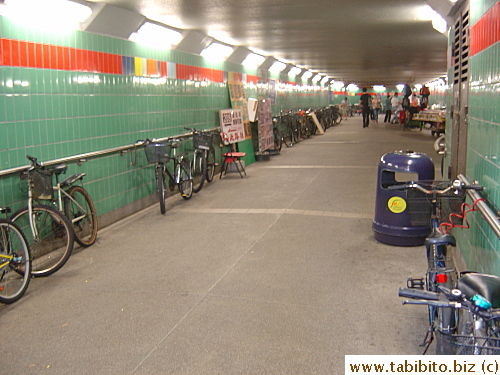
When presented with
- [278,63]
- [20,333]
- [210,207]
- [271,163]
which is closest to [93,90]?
[210,207]

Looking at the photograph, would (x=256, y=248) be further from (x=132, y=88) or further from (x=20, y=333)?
(x=132, y=88)

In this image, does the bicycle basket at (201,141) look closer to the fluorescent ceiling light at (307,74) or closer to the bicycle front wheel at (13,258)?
the bicycle front wheel at (13,258)

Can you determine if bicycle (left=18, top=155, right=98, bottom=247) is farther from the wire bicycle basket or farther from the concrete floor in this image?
the wire bicycle basket

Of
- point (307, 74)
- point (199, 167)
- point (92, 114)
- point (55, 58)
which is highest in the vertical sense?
point (307, 74)

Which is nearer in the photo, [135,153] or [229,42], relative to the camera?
[135,153]

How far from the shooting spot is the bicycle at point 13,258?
412 centimetres

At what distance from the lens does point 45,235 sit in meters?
5.06

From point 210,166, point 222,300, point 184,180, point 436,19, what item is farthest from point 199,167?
point 222,300

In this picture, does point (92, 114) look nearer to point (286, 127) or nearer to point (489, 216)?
point (489, 216)

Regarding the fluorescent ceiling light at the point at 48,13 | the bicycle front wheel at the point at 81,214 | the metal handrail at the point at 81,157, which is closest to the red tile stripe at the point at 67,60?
the fluorescent ceiling light at the point at 48,13

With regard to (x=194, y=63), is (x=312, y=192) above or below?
below

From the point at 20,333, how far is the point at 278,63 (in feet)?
47.2

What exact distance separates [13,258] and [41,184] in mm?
952

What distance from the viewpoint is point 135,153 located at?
Answer: 716 centimetres
